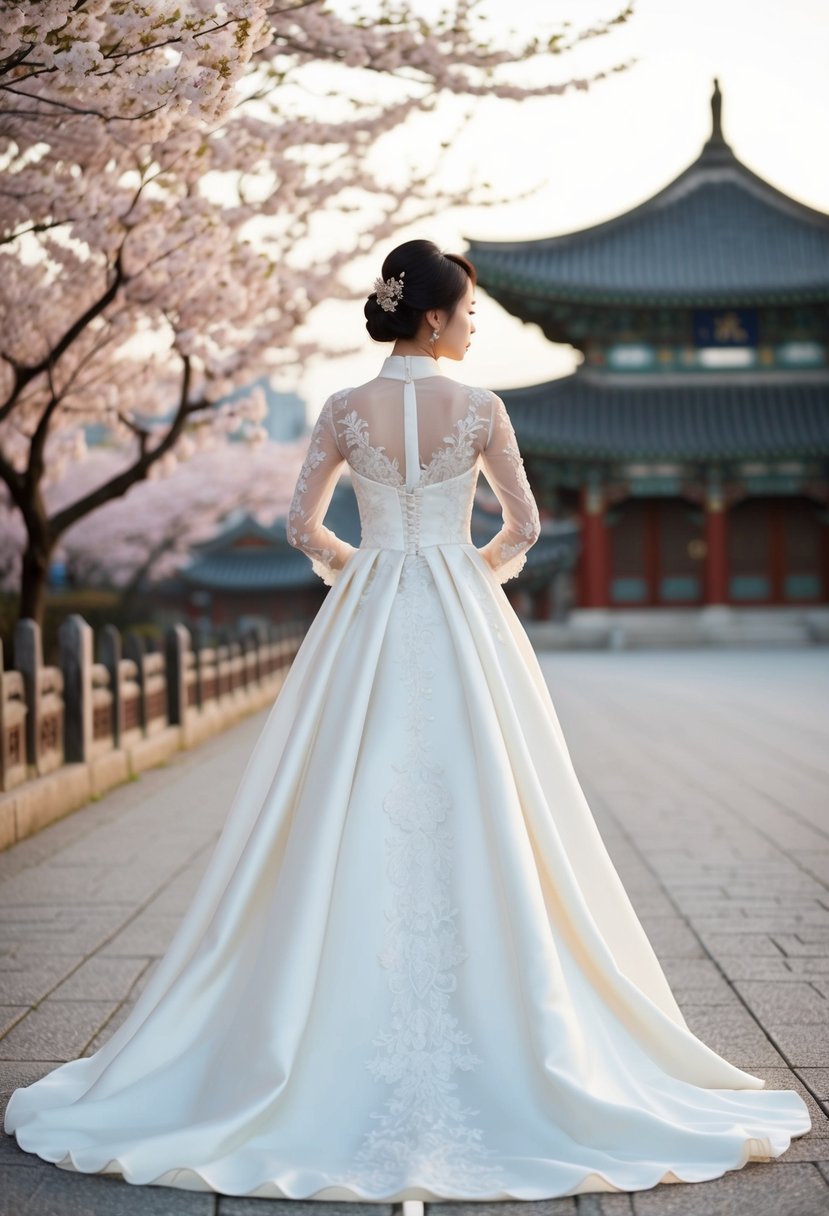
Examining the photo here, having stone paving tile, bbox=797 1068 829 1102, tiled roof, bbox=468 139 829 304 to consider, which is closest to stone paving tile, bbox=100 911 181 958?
stone paving tile, bbox=797 1068 829 1102

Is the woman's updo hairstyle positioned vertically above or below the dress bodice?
above

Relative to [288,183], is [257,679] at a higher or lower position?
lower

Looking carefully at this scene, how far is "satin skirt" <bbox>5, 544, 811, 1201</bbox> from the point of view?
105 inches

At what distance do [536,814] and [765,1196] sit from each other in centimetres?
92

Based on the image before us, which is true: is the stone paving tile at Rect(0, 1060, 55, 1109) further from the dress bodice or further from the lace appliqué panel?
the dress bodice

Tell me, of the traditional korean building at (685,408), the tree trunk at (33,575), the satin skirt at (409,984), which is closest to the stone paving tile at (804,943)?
the satin skirt at (409,984)

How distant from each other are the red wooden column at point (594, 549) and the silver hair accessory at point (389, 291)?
2501 centimetres

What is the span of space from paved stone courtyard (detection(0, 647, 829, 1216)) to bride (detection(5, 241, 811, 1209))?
73mm

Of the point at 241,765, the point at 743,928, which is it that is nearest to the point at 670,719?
the point at 241,765

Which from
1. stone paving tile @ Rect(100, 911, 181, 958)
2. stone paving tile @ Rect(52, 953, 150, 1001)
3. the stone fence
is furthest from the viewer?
the stone fence

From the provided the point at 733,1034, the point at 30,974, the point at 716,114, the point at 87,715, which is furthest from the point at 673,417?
the point at 733,1034

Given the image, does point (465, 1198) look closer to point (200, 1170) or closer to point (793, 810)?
point (200, 1170)

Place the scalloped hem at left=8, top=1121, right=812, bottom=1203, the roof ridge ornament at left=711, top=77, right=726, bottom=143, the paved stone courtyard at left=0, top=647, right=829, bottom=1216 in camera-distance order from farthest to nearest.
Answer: the roof ridge ornament at left=711, top=77, right=726, bottom=143 → the paved stone courtyard at left=0, top=647, right=829, bottom=1216 → the scalloped hem at left=8, top=1121, right=812, bottom=1203

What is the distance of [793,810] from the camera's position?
7441mm
